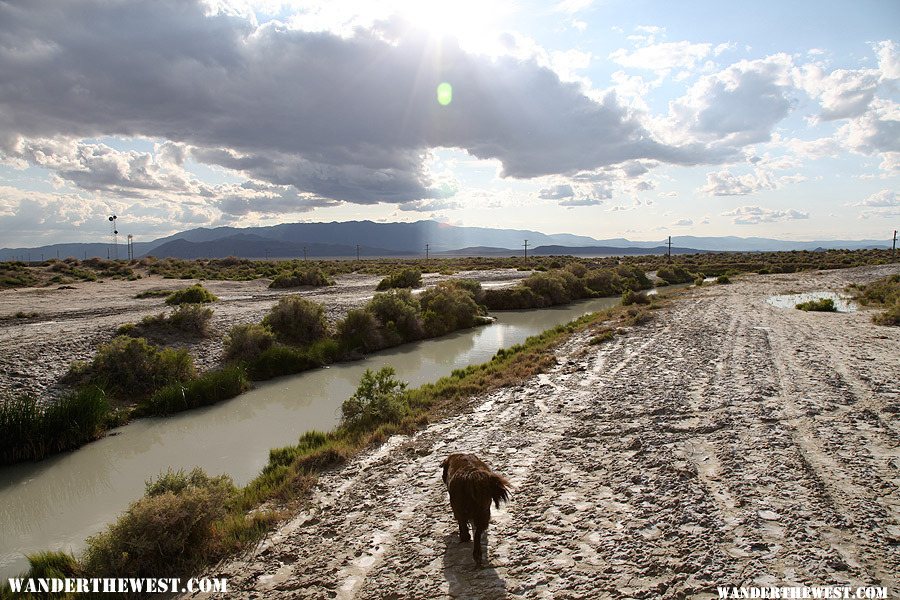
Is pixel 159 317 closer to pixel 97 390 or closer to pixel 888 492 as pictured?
pixel 97 390

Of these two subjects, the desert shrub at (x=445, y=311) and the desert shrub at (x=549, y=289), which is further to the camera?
the desert shrub at (x=549, y=289)

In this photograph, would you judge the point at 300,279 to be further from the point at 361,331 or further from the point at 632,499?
the point at 632,499

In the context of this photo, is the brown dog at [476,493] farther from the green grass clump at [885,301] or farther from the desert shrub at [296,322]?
the green grass clump at [885,301]

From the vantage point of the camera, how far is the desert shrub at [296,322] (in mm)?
21344

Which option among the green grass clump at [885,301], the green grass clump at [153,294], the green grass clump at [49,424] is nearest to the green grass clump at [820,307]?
the green grass clump at [885,301]

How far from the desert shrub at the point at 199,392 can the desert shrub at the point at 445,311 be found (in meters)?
11.4

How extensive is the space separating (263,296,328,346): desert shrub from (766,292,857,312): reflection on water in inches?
1028

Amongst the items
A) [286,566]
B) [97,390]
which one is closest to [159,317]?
[97,390]

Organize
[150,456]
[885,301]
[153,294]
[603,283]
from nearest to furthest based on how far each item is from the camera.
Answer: [150,456], [885,301], [153,294], [603,283]

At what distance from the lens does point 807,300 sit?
103 ft

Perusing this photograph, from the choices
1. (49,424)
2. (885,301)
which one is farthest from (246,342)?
(885,301)

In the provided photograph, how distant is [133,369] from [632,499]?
15.1 meters

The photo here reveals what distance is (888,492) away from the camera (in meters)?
5.98

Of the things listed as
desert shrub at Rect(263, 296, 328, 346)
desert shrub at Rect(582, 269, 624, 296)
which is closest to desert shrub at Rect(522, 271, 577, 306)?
desert shrub at Rect(582, 269, 624, 296)
